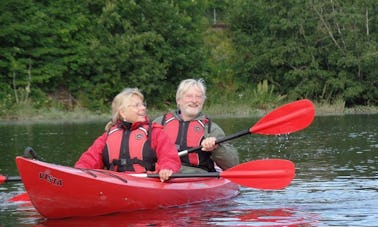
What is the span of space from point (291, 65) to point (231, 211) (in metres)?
26.8

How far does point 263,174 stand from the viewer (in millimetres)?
9258

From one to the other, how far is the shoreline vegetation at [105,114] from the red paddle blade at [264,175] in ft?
61.2

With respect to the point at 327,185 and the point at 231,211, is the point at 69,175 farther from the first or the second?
the point at 327,185

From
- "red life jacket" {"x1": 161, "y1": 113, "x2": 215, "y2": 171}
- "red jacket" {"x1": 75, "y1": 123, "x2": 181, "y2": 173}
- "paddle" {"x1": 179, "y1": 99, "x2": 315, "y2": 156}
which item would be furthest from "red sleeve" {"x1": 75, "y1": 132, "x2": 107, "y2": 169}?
"paddle" {"x1": 179, "y1": 99, "x2": 315, "y2": 156}

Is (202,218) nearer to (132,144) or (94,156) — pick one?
(132,144)

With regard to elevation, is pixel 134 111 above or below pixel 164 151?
above

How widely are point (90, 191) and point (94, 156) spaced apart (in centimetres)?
77

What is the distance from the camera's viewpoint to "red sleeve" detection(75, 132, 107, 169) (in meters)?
8.91

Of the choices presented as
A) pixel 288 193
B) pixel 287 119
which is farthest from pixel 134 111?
pixel 288 193

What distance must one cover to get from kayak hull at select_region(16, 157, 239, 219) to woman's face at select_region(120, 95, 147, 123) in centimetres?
54

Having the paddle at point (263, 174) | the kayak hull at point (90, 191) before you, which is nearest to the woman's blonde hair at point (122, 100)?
the kayak hull at point (90, 191)

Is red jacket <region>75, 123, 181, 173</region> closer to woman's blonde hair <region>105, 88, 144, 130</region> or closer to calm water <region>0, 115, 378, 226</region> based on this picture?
woman's blonde hair <region>105, 88, 144, 130</region>

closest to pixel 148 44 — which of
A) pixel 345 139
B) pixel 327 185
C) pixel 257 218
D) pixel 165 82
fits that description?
pixel 165 82

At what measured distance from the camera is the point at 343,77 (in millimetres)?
34000
